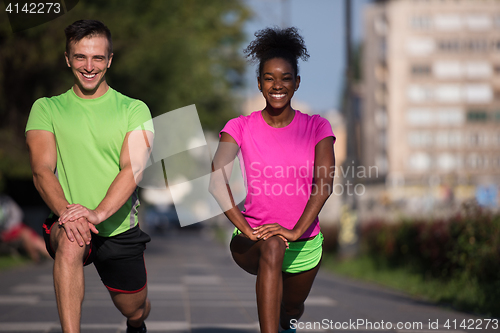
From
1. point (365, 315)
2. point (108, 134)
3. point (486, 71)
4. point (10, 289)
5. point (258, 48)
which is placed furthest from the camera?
point (486, 71)

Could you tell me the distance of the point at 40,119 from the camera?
3.78 metres

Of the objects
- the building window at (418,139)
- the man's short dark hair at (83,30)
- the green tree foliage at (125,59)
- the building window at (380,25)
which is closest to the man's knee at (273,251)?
the man's short dark hair at (83,30)

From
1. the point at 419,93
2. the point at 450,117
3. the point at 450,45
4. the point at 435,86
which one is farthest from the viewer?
the point at 450,117

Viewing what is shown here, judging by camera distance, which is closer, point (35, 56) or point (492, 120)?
point (35, 56)

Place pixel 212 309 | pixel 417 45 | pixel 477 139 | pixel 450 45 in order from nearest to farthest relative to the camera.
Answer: pixel 212 309 < pixel 417 45 < pixel 450 45 < pixel 477 139

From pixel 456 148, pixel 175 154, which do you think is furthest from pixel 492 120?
pixel 175 154

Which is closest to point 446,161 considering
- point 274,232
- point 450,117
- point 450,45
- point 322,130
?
point 450,117

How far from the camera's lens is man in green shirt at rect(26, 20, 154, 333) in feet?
11.8

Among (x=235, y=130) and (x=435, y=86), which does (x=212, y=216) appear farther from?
(x=435, y=86)

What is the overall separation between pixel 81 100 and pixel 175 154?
54.6 feet

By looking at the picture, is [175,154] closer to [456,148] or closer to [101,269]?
[101,269]

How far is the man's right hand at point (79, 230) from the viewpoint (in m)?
3.55

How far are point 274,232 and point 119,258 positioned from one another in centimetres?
96

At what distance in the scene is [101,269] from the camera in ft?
13.3
